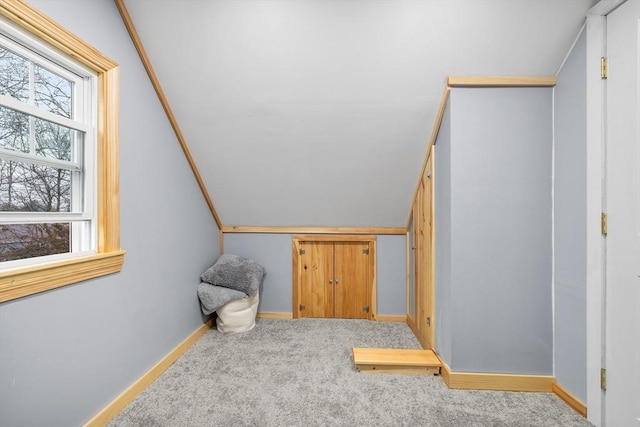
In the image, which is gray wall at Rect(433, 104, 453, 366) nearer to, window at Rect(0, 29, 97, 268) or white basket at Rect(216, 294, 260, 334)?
white basket at Rect(216, 294, 260, 334)

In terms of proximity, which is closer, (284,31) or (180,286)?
(284,31)

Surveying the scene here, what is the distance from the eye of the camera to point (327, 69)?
1935 millimetres

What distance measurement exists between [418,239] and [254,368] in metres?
1.65

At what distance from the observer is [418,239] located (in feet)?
8.87

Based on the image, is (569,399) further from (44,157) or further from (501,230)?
(44,157)

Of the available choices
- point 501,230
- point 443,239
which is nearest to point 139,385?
point 443,239

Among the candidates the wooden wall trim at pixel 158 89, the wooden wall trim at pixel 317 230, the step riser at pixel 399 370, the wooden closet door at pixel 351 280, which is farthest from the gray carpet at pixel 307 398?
the wooden wall trim at pixel 158 89

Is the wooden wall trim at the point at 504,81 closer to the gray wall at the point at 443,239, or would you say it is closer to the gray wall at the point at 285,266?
the gray wall at the point at 443,239

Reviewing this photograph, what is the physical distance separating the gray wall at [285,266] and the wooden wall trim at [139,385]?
2.75 ft

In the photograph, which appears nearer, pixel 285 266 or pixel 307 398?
pixel 307 398

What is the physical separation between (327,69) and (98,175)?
4.67 feet

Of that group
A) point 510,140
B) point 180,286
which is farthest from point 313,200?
point 510,140

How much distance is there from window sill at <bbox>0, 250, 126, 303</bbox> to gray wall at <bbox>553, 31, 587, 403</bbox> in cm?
249

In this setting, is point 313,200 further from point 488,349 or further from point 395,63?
point 488,349
